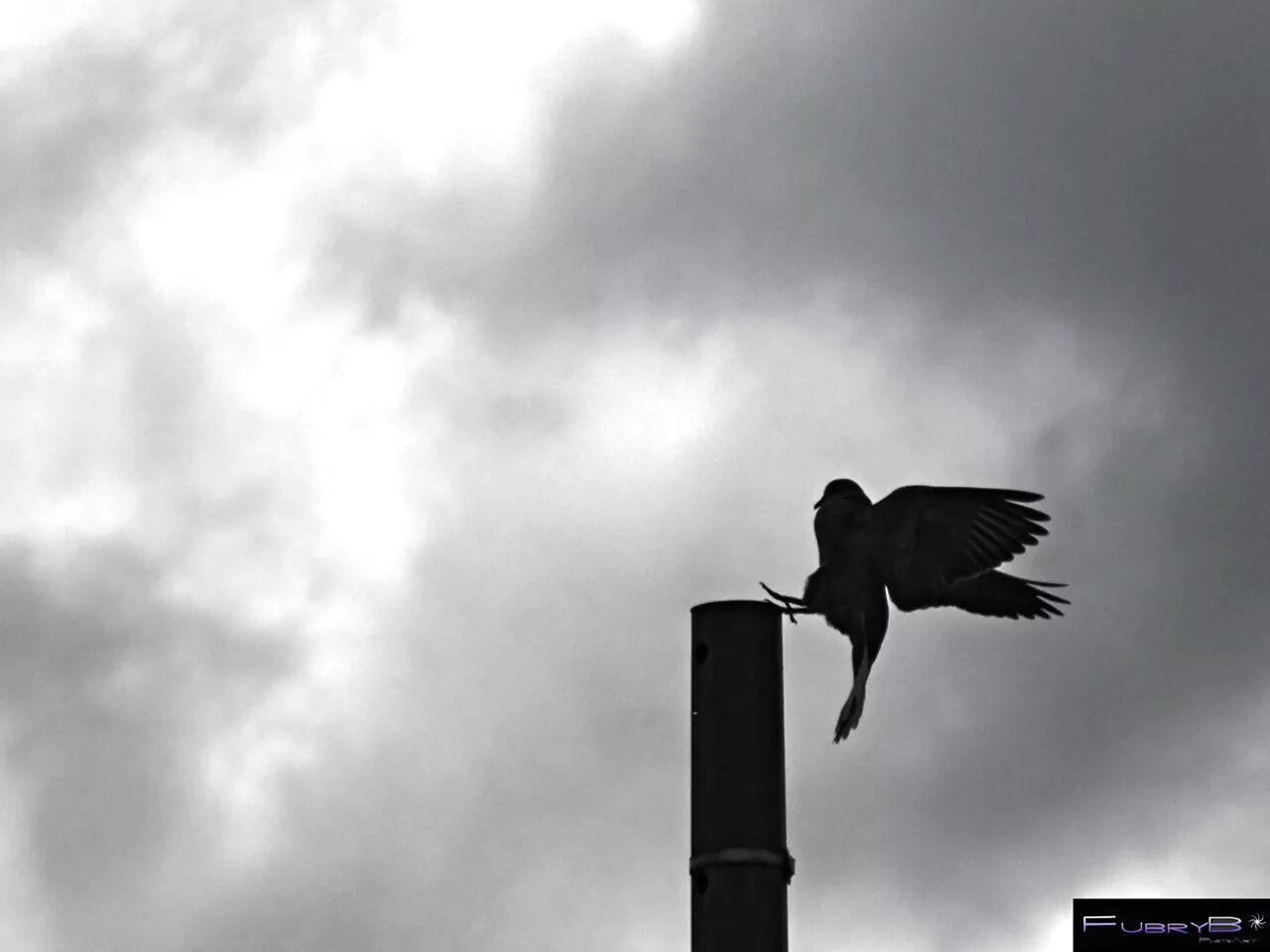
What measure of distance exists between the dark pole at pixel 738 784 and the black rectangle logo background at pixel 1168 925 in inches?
2780

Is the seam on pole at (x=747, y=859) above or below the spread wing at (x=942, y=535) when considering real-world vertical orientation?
below

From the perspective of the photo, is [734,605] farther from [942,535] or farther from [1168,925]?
[1168,925]

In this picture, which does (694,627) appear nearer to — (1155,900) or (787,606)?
(787,606)

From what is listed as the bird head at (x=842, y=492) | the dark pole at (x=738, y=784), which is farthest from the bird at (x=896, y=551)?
the dark pole at (x=738, y=784)

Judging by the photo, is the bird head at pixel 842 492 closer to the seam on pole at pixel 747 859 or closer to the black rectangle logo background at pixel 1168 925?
the seam on pole at pixel 747 859

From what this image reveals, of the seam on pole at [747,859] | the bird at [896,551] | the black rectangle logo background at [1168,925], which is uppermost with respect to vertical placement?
the black rectangle logo background at [1168,925]

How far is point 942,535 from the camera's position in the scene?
1006cm

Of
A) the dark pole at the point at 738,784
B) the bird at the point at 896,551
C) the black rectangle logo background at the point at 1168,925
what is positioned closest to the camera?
the dark pole at the point at 738,784

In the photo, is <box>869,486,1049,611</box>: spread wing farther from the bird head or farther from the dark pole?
the dark pole

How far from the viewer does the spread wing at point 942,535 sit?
32.3 feet

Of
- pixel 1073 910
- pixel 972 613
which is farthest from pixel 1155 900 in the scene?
pixel 972 613

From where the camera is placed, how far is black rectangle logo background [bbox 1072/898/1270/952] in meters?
73.9

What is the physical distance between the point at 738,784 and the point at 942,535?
328 centimetres

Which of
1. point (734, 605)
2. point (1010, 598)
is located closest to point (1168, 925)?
point (1010, 598)
